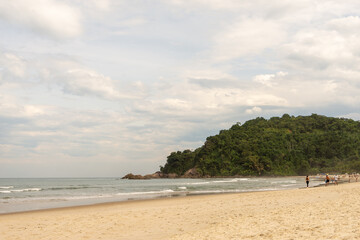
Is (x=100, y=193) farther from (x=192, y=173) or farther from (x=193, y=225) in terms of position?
(x=192, y=173)

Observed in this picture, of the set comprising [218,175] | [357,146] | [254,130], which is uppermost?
[254,130]

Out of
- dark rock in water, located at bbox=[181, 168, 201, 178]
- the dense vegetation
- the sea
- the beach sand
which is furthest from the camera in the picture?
dark rock in water, located at bbox=[181, 168, 201, 178]

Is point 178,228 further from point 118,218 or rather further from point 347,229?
point 347,229

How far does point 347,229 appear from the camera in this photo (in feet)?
27.2

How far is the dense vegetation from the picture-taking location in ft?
412

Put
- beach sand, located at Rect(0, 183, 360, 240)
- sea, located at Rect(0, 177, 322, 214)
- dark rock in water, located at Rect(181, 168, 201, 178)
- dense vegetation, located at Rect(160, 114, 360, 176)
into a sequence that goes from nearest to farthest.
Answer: beach sand, located at Rect(0, 183, 360, 240) < sea, located at Rect(0, 177, 322, 214) < dense vegetation, located at Rect(160, 114, 360, 176) < dark rock in water, located at Rect(181, 168, 201, 178)

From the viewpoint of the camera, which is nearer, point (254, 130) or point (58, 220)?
point (58, 220)

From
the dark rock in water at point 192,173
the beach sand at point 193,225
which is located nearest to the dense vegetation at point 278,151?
the dark rock in water at point 192,173

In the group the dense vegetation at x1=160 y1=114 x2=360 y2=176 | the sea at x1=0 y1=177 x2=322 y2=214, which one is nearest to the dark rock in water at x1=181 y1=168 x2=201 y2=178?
the dense vegetation at x1=160 y1=114 x2=360 y2=176

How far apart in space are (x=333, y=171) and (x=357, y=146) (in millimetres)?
19396

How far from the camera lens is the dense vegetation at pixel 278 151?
126m

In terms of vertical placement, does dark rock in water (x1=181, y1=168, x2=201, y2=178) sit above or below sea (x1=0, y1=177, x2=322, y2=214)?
below

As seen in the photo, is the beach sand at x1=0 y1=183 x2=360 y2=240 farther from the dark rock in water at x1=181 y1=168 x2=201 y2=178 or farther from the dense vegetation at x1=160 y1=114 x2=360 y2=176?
the dark rock in water at x1=181 y1=168 x2=201 y2=178

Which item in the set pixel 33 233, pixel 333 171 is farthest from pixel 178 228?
pixel 333 171
